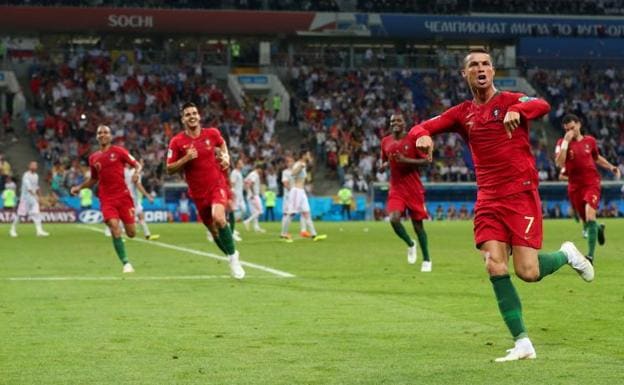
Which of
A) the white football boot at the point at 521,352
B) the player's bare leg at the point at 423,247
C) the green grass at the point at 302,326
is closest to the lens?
the green grass at the point at 302,326

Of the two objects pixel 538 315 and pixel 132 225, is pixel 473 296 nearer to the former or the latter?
pixel 538 315

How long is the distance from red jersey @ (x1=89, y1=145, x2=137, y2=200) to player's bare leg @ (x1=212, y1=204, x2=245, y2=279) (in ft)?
10.1

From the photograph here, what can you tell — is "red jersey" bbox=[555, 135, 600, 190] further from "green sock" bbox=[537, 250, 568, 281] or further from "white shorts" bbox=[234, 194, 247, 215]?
"white shorts" bbox=[234, 194, 247, 215]

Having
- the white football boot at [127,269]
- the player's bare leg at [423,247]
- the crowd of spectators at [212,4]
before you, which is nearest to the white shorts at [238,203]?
the white football boot at [127,269]

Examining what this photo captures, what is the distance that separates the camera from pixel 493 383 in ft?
28.7

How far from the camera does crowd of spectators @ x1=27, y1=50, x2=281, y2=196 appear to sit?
53.5m

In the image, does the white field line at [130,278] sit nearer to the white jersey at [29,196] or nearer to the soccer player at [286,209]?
the soccer player at [286,209]

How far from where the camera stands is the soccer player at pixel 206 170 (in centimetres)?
1912

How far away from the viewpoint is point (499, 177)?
415 inches

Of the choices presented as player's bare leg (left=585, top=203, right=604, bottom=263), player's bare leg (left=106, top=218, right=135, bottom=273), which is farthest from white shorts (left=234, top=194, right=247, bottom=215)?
player's bare leg (left=585, top=203, right=604, bottom=263)

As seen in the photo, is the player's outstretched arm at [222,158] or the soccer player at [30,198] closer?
the player's outstretched arm at [222,158]

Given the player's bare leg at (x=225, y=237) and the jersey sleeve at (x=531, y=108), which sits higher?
the jersey sleeve at (x=531, y=108)

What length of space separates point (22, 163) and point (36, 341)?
43056 millimetres

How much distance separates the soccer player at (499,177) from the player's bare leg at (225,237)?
882cm
